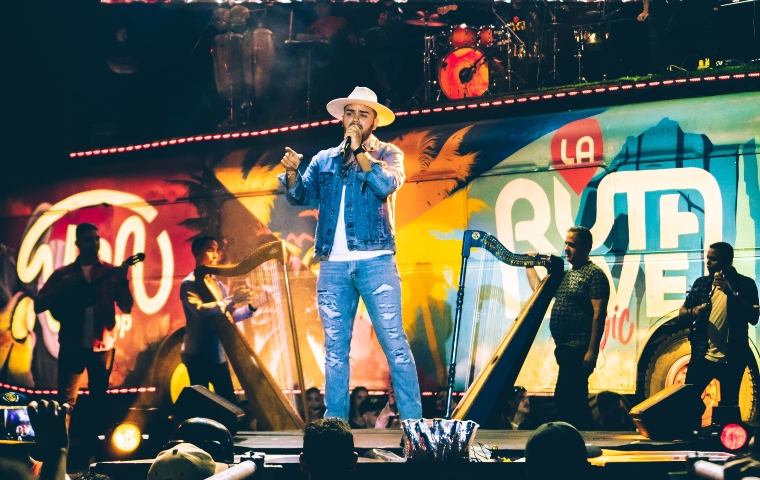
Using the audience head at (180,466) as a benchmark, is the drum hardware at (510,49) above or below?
above

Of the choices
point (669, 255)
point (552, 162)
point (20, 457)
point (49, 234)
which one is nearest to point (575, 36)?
point (552, 162)

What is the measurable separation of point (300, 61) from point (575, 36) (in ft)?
11.5

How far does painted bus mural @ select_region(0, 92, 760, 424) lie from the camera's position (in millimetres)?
8539

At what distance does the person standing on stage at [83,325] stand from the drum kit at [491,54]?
4242mm

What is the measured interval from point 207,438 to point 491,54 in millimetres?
7126

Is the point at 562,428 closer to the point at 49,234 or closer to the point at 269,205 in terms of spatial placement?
the point at 269,205

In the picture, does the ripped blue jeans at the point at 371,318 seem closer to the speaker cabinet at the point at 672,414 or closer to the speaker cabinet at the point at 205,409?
the speaker cabinet at the point at 205,409

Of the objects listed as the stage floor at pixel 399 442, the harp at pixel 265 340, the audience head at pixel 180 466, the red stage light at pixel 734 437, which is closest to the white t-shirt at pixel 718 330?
the stage floor at pixel 399 442

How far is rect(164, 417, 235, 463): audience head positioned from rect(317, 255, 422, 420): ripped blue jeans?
4.40 feet

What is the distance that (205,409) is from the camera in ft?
23.4

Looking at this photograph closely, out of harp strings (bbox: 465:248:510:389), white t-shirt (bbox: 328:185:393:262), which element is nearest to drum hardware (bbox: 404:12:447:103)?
harp strings (bbox: 465:248:510:389)

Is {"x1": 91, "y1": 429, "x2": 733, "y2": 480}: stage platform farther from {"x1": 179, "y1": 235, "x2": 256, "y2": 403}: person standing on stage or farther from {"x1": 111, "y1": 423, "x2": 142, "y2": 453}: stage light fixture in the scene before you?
{"x1": 179, "y1": 235, "x2": 256, "y2": 403}: person standing on stage

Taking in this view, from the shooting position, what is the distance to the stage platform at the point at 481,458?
4.96 m

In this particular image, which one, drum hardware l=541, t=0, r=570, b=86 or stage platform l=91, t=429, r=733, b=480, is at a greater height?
drum hardware l=541, t=0, r=570, b=86
